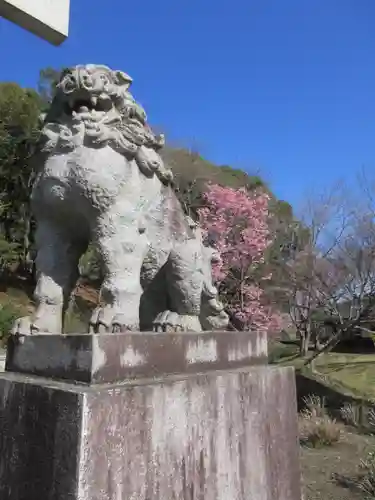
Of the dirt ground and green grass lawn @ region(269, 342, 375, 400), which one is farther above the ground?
green grass lawn @ region(269, 342, 375, 400)

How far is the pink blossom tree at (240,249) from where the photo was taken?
11.2m

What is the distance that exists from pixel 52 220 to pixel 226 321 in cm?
119

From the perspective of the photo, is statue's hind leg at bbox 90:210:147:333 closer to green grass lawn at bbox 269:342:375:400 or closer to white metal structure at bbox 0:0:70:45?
white metal structure at bbox 0:0:70:45

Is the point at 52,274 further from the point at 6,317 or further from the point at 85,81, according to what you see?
the point at 6,317

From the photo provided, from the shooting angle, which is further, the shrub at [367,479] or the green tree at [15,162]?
the green tree at [15,162]

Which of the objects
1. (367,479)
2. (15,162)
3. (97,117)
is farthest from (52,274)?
(15,162)

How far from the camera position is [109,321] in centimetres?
187

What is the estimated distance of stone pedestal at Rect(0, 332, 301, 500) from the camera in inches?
58.8

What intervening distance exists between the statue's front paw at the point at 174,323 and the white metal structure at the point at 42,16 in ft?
7.33

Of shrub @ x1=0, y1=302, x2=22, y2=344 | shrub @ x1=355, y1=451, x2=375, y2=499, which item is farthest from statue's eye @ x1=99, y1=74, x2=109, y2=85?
shrub @ x1=0, y1=302, x2=22, y2=344

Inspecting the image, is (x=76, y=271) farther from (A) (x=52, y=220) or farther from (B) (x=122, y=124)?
(B) (x=122, y=124)

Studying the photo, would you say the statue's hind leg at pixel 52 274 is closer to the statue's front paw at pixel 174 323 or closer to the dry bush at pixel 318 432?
the statue's front paw at pixel 174 323

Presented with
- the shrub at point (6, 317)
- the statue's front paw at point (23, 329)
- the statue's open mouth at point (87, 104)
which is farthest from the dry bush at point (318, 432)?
the shrub at point (6, 317)

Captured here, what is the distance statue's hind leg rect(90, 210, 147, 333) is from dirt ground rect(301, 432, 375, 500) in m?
3.32
